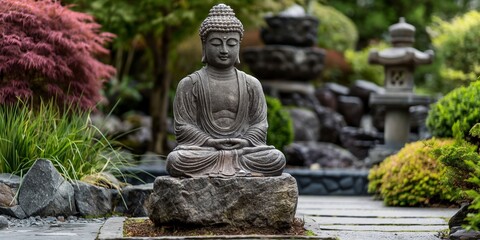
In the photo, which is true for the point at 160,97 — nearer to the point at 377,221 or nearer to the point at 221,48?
the point at 377,221

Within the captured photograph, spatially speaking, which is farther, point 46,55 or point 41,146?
point 46,55

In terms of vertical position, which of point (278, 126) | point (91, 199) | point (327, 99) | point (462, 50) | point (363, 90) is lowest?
point (91, 199)

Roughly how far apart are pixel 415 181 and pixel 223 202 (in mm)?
4239

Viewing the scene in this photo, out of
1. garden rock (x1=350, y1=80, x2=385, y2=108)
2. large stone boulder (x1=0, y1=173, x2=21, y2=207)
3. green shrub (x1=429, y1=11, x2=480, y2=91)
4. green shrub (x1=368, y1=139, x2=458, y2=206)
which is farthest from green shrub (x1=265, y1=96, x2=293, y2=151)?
garden rock (x1=350, y1=80, x2=385, y2=108)

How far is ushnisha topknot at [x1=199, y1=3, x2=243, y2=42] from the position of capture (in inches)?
293

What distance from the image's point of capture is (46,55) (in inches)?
407

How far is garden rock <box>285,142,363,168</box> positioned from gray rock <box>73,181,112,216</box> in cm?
719

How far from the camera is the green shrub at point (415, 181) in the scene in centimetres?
1024

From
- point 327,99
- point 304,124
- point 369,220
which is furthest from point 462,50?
point 369,220

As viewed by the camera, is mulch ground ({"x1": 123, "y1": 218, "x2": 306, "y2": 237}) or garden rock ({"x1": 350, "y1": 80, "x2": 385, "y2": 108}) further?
garden rock ({"x1": 350, "y1": 80, "x2": 385, "y2": 108})

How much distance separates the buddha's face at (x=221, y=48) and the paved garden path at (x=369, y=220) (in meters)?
1.74

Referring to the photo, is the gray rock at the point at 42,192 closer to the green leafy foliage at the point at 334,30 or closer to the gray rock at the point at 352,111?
the gray rock at the point at 352,111

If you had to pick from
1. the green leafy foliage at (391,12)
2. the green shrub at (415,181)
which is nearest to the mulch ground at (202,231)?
→ the green shrub at (415,181)

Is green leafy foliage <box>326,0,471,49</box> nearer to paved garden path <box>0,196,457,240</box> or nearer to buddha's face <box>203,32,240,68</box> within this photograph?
paved garden path <box>0,196,457,240</box>
